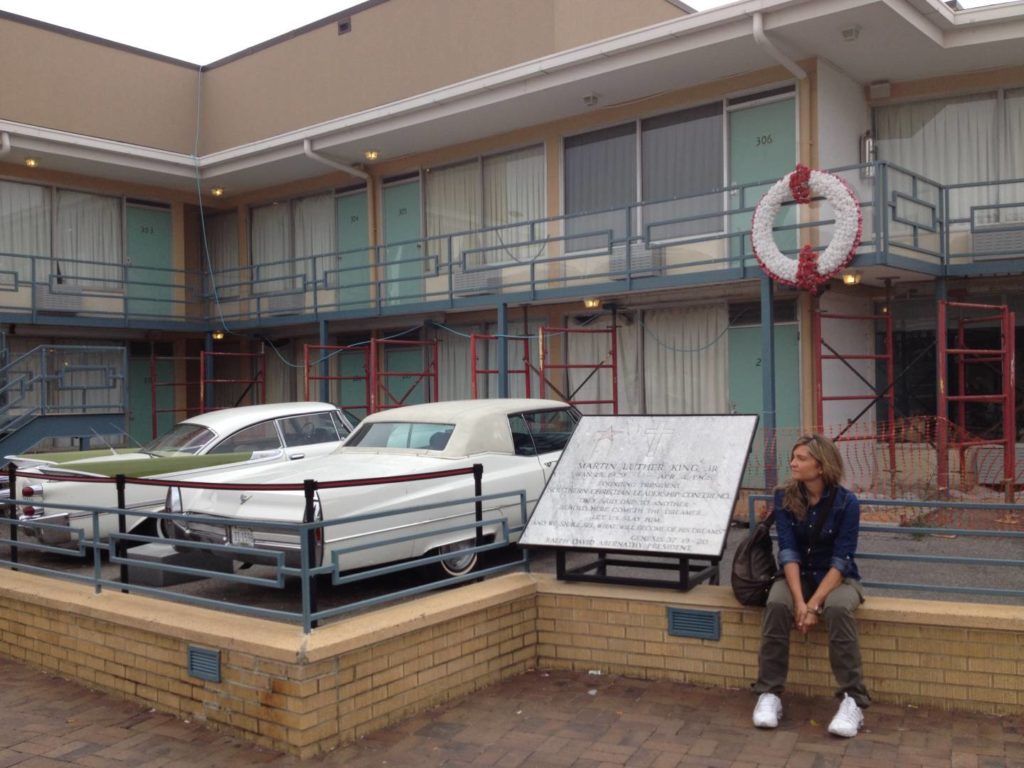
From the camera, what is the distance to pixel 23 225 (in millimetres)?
16547

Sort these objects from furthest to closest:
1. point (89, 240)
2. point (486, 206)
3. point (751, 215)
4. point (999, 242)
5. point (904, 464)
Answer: point (89, 240) < point (486, 206) < point (751, 215) < point (999, 242) < point (904, 464)

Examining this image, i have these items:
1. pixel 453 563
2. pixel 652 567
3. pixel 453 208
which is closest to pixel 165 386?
pixel 453 208

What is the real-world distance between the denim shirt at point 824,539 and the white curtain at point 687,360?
699 cm

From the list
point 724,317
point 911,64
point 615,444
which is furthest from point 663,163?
point 615,444

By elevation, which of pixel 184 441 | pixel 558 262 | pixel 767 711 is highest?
pixel 558 262

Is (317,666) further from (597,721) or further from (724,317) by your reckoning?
(724,317)

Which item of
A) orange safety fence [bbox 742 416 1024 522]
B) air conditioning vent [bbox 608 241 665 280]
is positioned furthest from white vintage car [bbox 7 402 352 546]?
orange safety fence [bbox 742 416 1024 522]

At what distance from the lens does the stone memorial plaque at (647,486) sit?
6.02m

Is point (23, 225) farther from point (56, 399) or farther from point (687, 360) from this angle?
point (687, 360)

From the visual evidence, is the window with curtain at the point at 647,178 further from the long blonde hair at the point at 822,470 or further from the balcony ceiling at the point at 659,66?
the long blonde hair at the point at 822,470

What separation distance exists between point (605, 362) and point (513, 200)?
2991 millimetres

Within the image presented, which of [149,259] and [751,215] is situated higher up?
[149,259]

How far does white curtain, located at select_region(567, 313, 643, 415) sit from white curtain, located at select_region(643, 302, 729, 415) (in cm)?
14

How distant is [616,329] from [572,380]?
1082 millimetres
